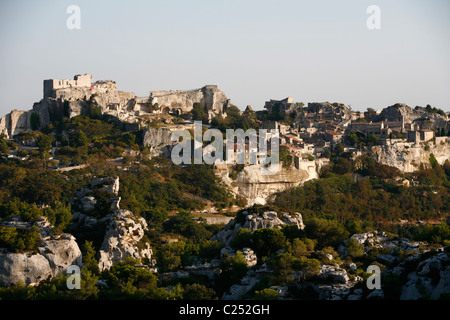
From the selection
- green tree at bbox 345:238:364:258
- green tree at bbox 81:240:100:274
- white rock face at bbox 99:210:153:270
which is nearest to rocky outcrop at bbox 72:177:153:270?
white rock face at bbox 99:210:153:270

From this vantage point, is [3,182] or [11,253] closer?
[11,253]

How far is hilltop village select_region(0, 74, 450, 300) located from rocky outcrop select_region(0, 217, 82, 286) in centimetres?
6

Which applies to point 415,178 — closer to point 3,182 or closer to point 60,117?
point 60,117

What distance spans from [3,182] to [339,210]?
873 inches

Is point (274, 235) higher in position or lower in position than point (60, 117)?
lower

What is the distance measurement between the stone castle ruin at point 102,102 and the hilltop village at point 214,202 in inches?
5.2

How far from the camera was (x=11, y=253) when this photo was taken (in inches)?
1142

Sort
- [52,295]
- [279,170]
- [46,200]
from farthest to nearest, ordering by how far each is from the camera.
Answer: [279,170] < [46,200] < [52,295]

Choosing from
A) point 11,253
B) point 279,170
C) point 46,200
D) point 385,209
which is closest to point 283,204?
point 279,170

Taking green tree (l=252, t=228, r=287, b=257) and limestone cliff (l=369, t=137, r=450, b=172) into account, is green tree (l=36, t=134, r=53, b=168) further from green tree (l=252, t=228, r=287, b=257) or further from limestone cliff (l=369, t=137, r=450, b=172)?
limestone cliff (l=369, t=137, r=450, b=172)

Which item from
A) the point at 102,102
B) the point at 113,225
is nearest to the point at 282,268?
the point at 113,225

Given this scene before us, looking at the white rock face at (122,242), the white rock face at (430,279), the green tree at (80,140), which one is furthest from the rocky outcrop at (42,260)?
the green tree at (80,140)

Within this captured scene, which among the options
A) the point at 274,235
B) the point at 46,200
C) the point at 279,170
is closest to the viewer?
the point at 274,235

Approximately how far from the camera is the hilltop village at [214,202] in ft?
88.1
